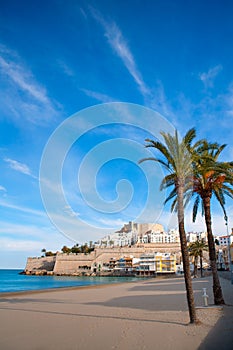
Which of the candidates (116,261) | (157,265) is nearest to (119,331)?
(157,265)

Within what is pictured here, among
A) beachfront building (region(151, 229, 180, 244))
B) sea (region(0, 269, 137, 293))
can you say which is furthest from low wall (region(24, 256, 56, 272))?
beachfront building (region(151, 229, 180, 244))

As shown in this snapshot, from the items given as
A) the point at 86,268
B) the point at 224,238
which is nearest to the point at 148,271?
the point at 86,268

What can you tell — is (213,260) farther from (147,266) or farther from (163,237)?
(163,237)

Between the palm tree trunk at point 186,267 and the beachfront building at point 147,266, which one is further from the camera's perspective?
the beachfront building at point 147,266

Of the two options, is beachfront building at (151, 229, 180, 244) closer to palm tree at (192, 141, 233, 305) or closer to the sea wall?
the sea wall

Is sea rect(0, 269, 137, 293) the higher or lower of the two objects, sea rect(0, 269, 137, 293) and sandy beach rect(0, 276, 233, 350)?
the higher

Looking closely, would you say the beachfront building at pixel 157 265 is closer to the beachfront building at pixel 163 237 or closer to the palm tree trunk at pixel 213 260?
the beachfront building at pixel 163 237

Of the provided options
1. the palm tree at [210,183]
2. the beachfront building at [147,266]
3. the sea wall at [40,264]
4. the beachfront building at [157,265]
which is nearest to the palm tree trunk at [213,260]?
the palm tree at [210,183]

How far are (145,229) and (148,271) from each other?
2769 inches

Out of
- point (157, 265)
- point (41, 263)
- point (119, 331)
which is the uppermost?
point (41, 263)

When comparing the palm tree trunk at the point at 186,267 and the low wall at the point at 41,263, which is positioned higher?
the low wall at the point at 41,263

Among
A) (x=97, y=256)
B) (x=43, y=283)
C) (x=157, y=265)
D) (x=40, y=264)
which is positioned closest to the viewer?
(x=43, y=283)

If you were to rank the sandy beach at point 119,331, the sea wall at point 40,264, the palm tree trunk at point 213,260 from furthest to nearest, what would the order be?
1. the sea wall at point 40,264
2. the palm tree trunk at point 213,260
3. the sandy beach at point 119,331

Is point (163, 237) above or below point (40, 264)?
above
